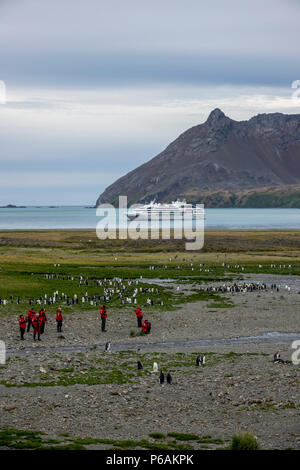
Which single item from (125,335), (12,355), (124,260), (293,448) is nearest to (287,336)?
(125,335)

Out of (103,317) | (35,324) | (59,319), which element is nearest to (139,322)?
(103,317)

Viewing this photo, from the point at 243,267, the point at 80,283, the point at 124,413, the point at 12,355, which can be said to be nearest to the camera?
the point at 124,413

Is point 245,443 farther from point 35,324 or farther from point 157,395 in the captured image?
point 35,324

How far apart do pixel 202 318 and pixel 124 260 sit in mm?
34317

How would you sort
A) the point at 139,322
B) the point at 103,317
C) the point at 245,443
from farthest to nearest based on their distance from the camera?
the point at 139,322, the point at 103,317, the point at 245,443

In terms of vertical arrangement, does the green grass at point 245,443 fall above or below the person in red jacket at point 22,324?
below

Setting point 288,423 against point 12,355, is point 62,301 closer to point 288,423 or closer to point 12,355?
point 12,355

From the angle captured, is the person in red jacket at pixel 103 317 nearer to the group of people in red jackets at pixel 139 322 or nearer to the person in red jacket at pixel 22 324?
the group of people in red jackets at pixel 139 322

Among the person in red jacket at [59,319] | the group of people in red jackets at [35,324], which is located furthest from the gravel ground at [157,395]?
the person in red jacket at [59,319]

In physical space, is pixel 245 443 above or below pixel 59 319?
below

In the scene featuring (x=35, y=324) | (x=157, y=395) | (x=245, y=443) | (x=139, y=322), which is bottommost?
(x=157, y=395)

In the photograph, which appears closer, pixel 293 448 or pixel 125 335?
pixel 293 448

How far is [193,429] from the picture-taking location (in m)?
15.9

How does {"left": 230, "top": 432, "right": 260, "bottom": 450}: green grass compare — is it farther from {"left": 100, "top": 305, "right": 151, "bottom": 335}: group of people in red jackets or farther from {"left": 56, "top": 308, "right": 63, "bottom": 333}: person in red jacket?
{"left": 56, "top": 308, "right": 63, "bottom": 333}: person in red jacket
